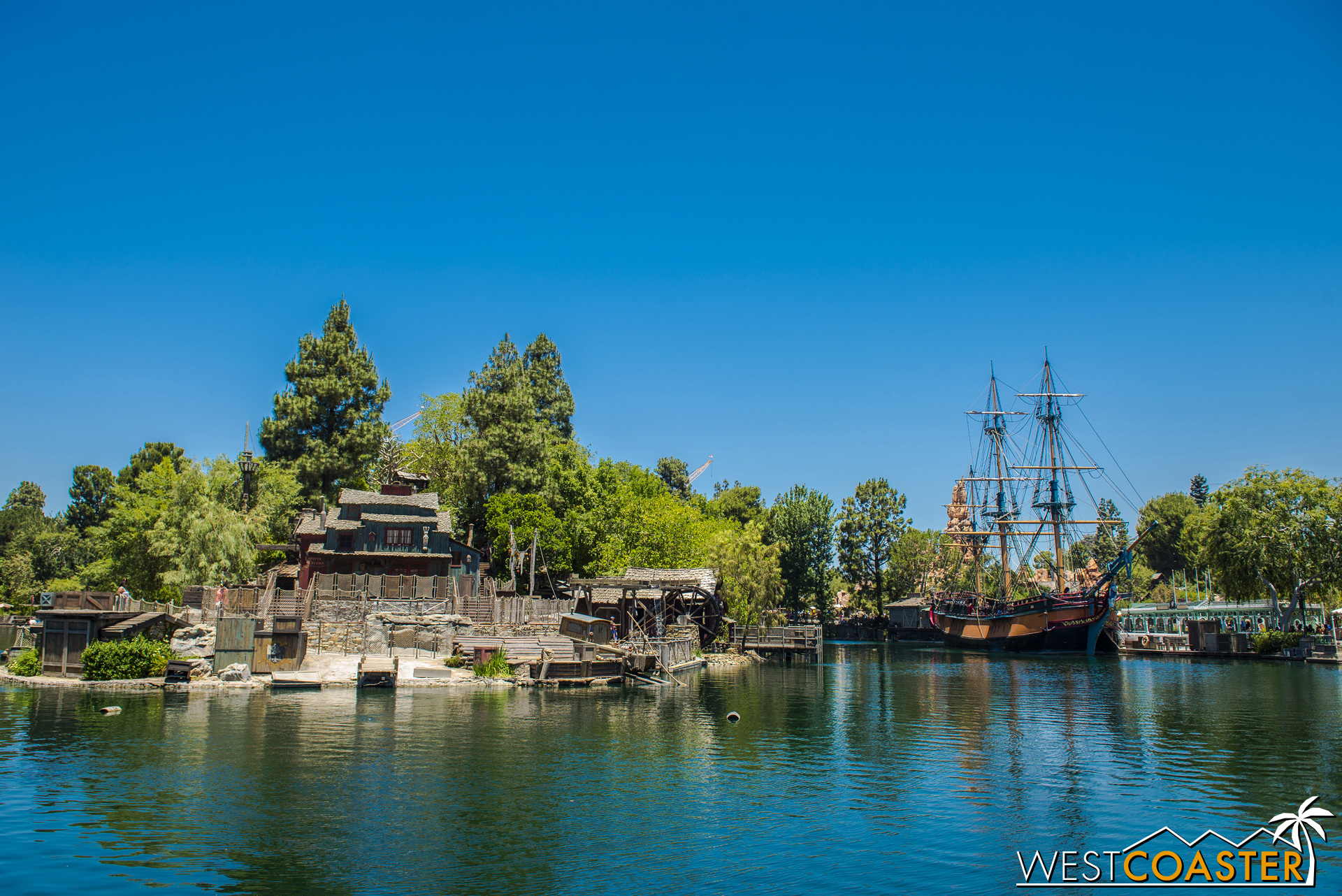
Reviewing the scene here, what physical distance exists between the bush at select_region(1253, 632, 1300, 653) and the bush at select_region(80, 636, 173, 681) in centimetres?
7651

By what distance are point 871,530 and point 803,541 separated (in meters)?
16.0

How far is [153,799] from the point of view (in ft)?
66.5

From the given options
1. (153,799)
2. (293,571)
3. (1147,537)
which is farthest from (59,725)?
(1147,537)

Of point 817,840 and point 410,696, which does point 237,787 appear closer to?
point 817,840

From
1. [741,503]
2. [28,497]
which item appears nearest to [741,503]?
[741,503]

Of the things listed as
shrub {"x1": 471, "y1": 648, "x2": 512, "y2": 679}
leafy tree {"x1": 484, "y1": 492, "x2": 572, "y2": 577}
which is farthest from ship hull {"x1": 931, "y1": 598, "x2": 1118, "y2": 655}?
shrub {"x1": 471, "y1": 648, "x2": 512, "y2": 679}

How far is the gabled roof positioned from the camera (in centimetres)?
6234

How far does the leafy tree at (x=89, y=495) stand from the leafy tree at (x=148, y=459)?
15.2 metres

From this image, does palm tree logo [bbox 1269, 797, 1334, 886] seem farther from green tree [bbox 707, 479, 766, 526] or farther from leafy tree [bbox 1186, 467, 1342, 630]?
green tree [bbox 707, 479, 766, 526]

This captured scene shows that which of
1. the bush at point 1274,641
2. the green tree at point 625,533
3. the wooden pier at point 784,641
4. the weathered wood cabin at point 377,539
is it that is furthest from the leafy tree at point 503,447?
the bush at point 1274,641

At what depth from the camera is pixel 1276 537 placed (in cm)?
6500

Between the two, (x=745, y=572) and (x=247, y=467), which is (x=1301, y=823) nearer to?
(x=247, y=467)

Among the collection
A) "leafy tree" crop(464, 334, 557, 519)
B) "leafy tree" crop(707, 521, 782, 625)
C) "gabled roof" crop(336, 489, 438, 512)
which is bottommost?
"leafy tree" crop(707, 521, 782, 625)

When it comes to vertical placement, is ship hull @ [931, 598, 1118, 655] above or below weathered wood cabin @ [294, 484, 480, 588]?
below
